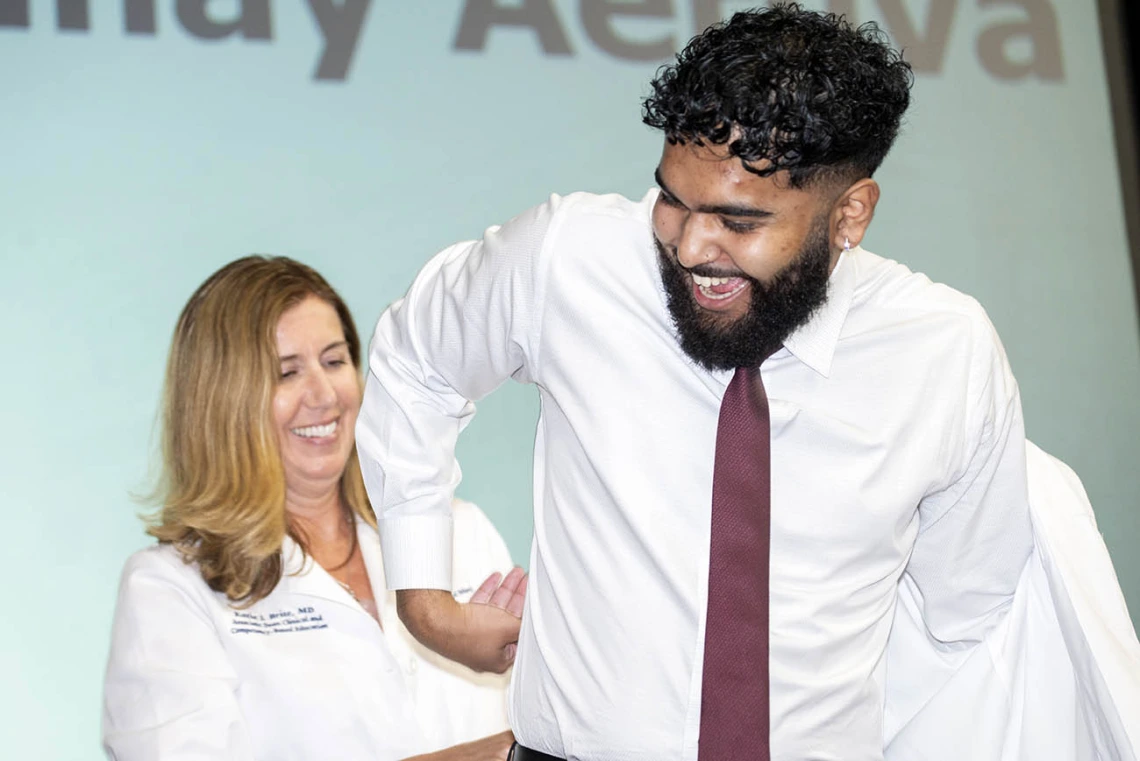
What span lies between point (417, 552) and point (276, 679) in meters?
0.71

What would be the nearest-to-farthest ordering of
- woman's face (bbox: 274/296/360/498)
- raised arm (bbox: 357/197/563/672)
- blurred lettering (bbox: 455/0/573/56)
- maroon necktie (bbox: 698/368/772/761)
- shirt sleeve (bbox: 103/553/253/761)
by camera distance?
maroon necktie (bbox: 698/368/772/761) < raised arm (bbox: 357/197/563/672) < shirt sleeve (bbox: 103/553/253/761) < woman's face (bbox: 274/296/360/498) < blurred lettering (bbox: 455/0/573/56)

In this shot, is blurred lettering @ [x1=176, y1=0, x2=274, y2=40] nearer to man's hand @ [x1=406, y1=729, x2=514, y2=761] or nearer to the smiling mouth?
man's hand @ [x1=406, y1=729, x2=514, y2=761]

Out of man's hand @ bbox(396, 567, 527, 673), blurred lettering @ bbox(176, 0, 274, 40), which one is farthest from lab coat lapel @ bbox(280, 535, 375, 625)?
blurred lettering @ bbox(176, 0, 274, 40)

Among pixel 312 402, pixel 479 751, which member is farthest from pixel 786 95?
pixel 312 402

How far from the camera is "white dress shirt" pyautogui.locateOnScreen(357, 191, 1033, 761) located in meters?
1.53

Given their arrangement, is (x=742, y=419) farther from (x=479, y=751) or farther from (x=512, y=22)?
(x=512, y=22)

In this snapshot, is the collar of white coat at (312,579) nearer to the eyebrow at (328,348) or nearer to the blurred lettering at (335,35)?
the eyebrow at (328,348)

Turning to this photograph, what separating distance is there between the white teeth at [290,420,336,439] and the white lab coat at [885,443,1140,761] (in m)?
1.26

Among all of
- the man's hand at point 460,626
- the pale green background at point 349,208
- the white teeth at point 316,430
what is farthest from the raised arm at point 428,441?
the pale green background at point 349,208

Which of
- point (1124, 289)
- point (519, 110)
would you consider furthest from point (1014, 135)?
point (519, 110)

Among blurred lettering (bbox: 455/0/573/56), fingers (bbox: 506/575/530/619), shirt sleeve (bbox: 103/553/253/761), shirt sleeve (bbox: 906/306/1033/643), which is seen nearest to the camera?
shirt sleeve (bbox: 906/306/1033/643)

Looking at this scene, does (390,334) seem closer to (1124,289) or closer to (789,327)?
(789,327)

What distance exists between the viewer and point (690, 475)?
1.57m

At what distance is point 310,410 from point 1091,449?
2.18 metres
